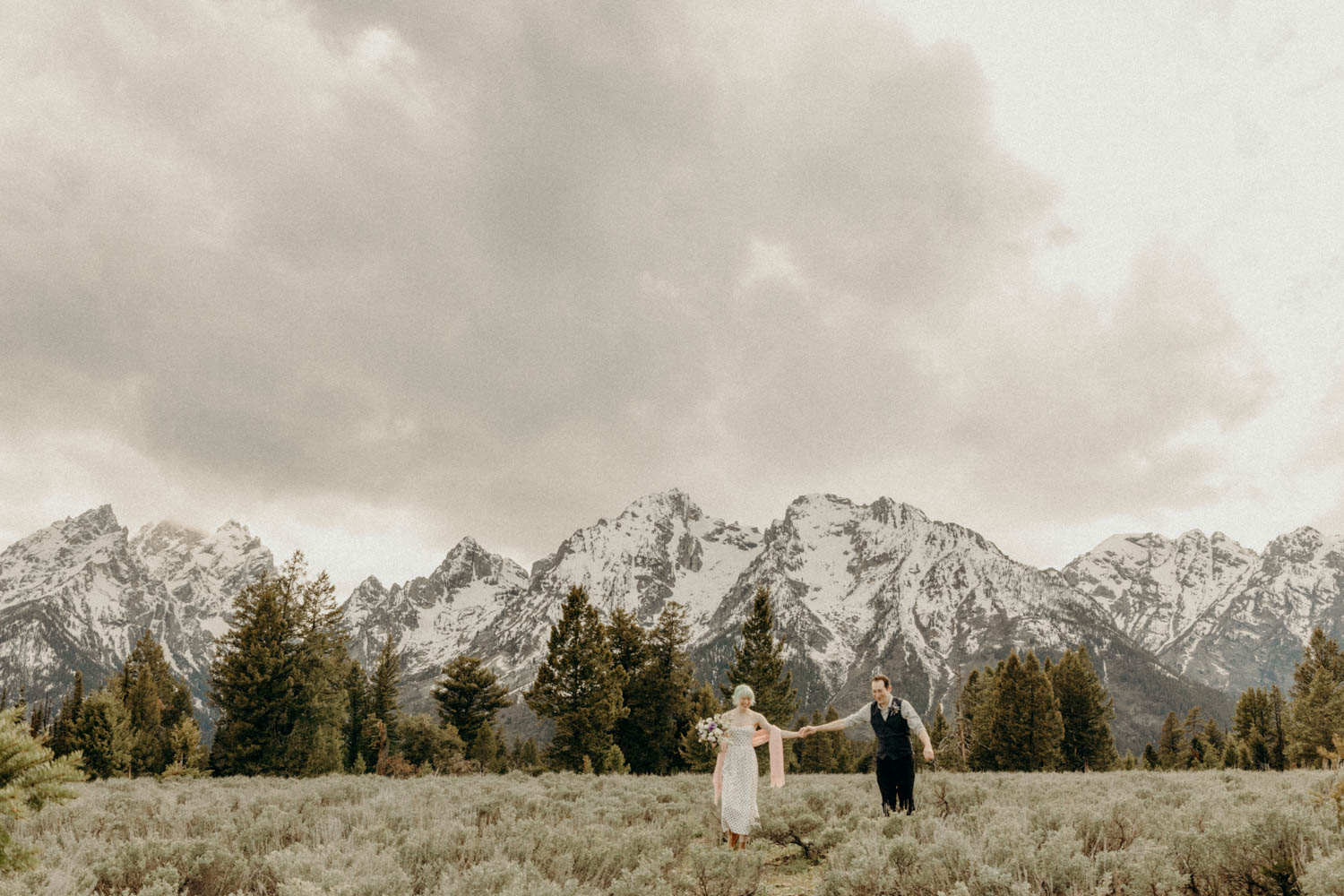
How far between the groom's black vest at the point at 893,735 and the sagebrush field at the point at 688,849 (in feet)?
3.04

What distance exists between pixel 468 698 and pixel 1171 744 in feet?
234

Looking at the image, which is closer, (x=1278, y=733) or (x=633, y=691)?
(x=633, y=691)

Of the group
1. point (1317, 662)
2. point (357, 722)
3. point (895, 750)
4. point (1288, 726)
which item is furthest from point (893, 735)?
point (1317, 662)

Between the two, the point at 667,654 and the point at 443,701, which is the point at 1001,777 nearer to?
the point at 667,654

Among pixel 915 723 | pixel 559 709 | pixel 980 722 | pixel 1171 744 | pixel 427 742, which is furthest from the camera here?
pixel 1171 744

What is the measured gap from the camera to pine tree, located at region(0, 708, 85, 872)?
16.3ft

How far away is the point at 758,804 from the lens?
1252 centimetres

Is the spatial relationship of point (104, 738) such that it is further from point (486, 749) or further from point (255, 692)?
point (486, 749)

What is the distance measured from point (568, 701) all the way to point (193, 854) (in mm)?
33782

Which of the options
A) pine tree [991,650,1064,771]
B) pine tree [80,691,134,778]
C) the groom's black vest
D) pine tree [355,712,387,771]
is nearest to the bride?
the groom's black vest

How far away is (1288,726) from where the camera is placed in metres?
46.9

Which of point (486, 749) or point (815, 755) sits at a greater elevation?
point (486, 749)

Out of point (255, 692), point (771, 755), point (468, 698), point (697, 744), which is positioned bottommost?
point (697, 744)

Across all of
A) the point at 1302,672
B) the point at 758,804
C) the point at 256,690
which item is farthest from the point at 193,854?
the point at 1302,672
